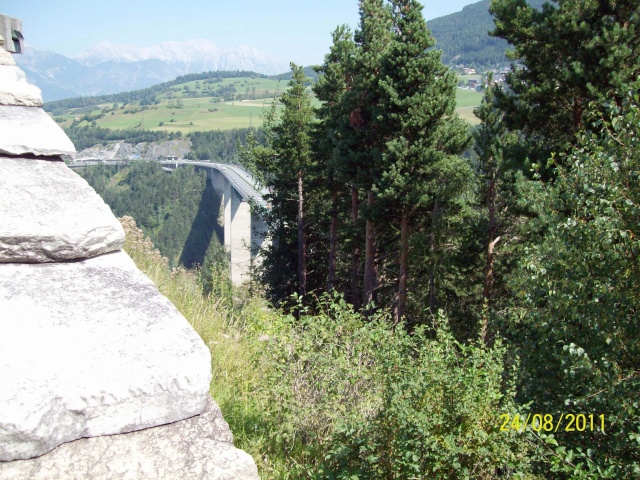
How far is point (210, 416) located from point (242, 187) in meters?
45.9

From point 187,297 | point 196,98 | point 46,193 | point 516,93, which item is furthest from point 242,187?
point 196,98

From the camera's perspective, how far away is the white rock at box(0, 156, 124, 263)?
55.7 inches

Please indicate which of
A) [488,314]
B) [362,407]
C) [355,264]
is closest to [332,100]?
[355,264]

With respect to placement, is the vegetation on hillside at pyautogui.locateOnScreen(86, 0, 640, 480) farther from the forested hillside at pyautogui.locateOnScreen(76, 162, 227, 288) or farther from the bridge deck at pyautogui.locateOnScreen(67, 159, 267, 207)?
the forested hillside at pyautogui.locateOnScreen(76, 162, 227, 288)

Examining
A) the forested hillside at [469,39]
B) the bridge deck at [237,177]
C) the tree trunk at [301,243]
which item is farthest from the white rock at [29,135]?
the forested hillside at [469,39]

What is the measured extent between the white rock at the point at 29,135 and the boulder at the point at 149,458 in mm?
1148

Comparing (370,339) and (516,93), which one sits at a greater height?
(516,93)

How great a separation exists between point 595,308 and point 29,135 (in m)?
3.28

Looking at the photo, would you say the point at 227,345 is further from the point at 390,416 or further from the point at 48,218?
the point at 48,218

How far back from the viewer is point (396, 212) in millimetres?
13500

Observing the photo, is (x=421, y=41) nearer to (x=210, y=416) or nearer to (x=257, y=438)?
(x=257, y=438)

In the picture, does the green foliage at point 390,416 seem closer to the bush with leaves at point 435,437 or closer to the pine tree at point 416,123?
the bush with leaves at point 435,437

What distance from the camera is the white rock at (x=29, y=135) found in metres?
1.85

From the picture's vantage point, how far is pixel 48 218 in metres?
1.50
